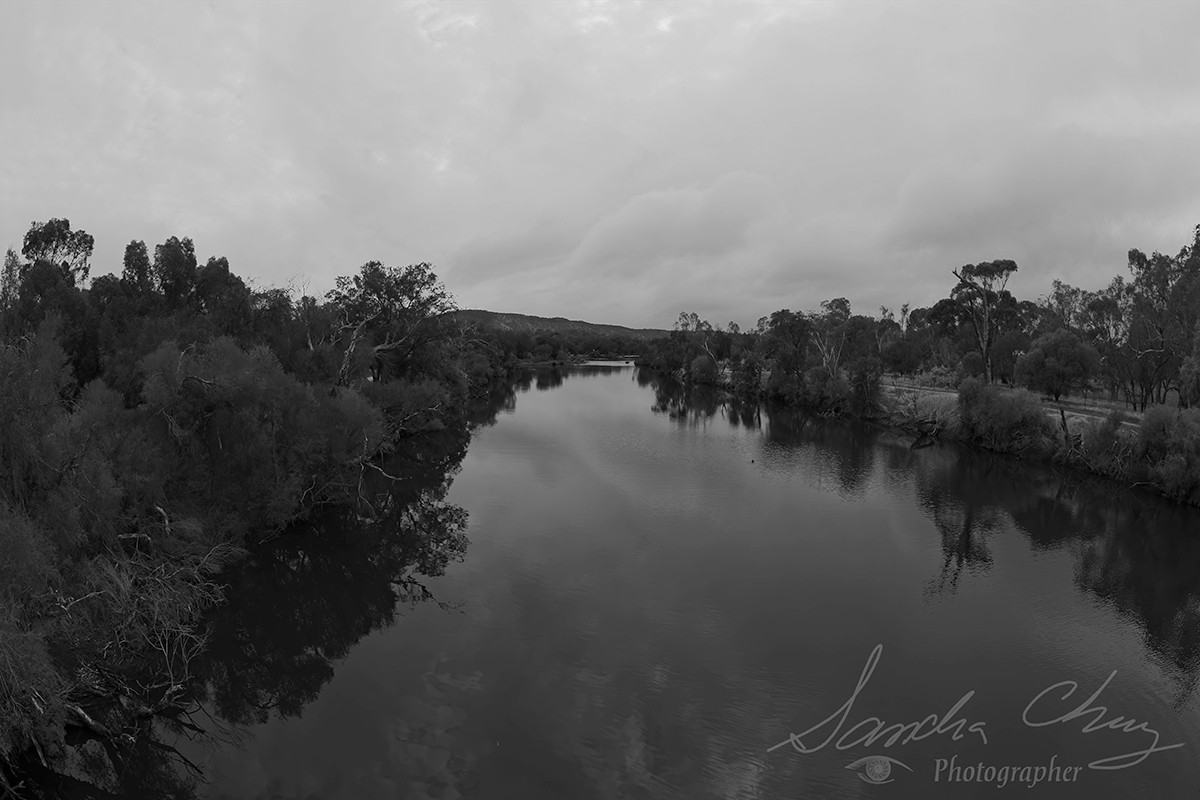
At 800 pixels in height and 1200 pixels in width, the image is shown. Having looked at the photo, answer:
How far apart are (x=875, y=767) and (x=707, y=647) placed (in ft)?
15.6

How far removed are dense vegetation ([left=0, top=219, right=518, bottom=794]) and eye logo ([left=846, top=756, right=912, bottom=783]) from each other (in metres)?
13.3

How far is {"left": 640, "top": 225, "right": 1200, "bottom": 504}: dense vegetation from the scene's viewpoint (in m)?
31.8

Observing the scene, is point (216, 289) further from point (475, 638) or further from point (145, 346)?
point (475, 638)

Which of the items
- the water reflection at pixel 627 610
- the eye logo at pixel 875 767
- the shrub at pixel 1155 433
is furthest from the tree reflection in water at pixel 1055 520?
the eye logo at pixel 875 767

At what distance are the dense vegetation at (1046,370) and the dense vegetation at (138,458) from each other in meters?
34.8

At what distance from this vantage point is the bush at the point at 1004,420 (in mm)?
38094

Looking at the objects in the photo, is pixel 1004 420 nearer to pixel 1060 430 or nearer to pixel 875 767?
pixel 1060 430

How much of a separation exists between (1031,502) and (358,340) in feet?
110

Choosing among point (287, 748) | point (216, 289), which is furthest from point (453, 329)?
point (287, 748)

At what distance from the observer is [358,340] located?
34.7m

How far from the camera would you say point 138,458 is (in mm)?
17641
